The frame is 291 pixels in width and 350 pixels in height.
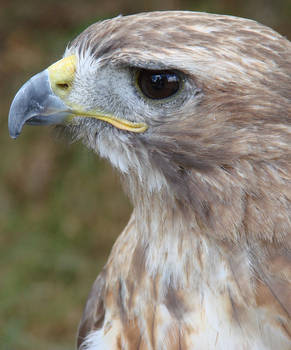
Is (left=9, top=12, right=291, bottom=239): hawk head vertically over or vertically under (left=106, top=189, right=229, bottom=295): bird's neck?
over

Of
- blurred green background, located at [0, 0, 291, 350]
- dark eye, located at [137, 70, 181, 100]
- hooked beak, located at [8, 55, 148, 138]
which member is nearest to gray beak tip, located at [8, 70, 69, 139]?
hooked beak, located at [8, 55, 148, 138]

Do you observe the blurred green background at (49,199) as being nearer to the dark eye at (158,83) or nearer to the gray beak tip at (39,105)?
the gray beak tip at (39,105)

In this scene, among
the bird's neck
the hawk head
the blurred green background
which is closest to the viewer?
the hawk head

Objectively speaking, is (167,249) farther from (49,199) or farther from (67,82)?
(49,199)

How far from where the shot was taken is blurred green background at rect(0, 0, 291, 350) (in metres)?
4.91

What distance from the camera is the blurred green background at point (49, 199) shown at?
491 cm

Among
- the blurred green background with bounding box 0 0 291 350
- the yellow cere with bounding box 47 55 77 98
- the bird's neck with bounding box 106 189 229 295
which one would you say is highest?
the yellow cere with bounding box 47 55 77 98

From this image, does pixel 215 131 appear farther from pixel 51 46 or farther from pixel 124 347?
pixel 51 46

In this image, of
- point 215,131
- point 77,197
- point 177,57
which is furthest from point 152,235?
point 77,197

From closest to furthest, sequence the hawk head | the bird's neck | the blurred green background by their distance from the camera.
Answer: the hawk head → the bird's neck → the blurred green background

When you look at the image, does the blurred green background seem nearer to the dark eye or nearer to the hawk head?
the hawk head

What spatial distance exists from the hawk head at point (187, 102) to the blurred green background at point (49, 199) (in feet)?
8.18

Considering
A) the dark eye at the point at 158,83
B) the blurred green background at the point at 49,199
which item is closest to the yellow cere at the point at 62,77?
the dark eye at the point at 158,83

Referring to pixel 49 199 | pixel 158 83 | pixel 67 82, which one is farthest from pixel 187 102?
pixel 49 199
